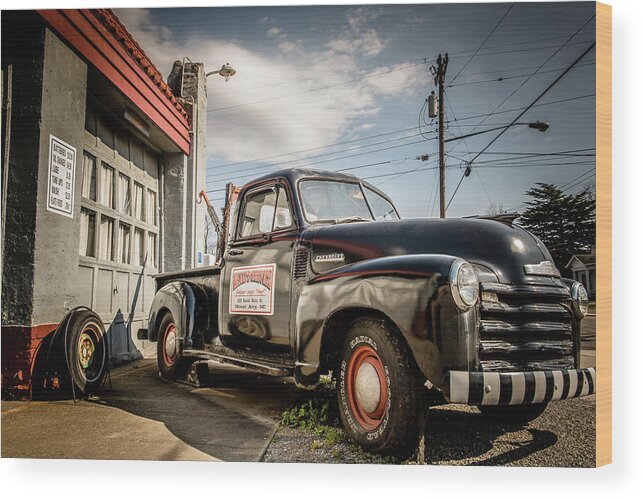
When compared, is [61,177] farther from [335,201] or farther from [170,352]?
[335,201]

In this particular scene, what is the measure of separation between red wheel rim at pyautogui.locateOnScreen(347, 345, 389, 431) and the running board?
562 mm

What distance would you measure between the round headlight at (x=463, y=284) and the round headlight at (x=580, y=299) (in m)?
0.79

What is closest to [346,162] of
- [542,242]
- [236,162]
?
[236,162]

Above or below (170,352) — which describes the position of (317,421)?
below

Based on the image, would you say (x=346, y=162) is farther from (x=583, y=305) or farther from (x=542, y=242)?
(x=583, y=305)

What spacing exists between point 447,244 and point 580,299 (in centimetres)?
85

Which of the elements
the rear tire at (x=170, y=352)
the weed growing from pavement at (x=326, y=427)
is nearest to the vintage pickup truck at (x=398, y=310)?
the weed growing from pavement at (x=326, y=427)

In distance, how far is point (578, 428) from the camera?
10.3ft

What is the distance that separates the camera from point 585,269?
3225mm

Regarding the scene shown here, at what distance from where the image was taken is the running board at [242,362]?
3.33 meters

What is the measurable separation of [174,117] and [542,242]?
3.45 m

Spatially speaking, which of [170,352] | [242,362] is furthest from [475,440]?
[170,352]

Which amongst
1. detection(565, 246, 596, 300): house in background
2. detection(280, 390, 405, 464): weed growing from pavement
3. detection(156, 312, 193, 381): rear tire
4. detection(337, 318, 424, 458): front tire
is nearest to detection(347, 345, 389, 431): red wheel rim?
detection(337, 318, 424, 458): front tire

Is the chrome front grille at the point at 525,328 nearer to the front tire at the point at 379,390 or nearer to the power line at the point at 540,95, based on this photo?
the front tire at the point at 379,390
